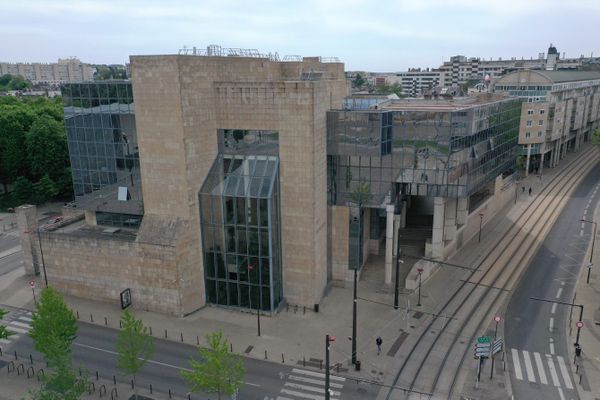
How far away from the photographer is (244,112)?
132ft

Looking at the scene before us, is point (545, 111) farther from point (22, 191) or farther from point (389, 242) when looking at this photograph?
point (22, 191)

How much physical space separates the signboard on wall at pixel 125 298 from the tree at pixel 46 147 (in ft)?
142

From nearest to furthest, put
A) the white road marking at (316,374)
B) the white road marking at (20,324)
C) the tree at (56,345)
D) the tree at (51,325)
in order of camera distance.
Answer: the tree at (56,345) < the tree at (51,325) < the white road marking at (316,374) < the white road marking at (20,324)

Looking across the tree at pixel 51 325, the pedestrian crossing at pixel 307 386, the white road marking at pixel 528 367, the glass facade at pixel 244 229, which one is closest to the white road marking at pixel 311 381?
the pedestrian crossing at pixel 307 386

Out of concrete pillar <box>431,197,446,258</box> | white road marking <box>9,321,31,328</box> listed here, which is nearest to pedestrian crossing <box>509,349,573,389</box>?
concrete pillar <box>431,197,446,258</box>

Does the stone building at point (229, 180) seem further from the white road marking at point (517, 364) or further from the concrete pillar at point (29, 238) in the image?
the white road marking at point (517, 364)

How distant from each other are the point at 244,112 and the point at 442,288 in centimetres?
2511

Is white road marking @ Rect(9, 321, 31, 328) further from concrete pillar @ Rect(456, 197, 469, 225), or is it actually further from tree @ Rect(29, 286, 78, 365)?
concrete pillar @ Rect(456, 197, 469, 225)

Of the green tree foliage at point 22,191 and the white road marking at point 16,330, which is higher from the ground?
the green tree foliage at point 22,191

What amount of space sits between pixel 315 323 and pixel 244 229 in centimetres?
983

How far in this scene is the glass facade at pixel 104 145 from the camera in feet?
146

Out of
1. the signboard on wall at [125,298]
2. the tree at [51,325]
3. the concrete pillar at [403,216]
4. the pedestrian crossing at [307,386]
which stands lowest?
the pedestrian crossing at [307,386]

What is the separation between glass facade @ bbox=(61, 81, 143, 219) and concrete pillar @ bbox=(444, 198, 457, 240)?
3222cm

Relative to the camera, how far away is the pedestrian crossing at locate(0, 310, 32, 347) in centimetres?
3812
